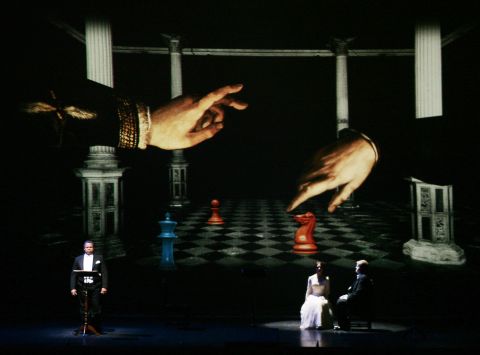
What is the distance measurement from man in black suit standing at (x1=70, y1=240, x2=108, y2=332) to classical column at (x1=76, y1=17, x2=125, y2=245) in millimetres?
2264

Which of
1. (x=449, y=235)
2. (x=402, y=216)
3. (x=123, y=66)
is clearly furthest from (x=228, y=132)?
(x=449, y=235)

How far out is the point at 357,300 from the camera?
13.8 feet

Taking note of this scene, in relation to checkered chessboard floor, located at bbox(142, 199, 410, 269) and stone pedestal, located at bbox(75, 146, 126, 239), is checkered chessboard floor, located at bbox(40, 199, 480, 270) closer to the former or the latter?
checkered chessboard floor, located at bbox(142, 199, 410, 269)

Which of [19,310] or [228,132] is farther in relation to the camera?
[228,132]

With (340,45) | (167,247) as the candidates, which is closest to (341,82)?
(340,45)

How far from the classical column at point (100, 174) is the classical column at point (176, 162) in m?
5.21

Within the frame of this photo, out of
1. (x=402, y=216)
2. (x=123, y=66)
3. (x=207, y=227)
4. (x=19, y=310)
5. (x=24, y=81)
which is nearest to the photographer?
(x=24, y=81)

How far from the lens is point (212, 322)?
4363 mm

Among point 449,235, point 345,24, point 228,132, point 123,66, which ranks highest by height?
point 123,66

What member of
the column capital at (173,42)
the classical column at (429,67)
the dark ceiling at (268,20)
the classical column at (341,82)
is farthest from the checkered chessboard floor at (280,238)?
the column capital at (173,42)

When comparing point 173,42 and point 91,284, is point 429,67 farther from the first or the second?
point 173,42

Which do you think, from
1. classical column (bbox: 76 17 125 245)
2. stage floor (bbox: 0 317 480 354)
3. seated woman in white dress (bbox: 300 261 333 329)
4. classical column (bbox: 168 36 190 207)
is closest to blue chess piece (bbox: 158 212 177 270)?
classical column (bbox: 76 17 125 245)

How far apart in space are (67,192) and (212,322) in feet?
32.6

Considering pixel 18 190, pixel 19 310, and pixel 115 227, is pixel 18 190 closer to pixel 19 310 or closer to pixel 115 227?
pixel 115 227
